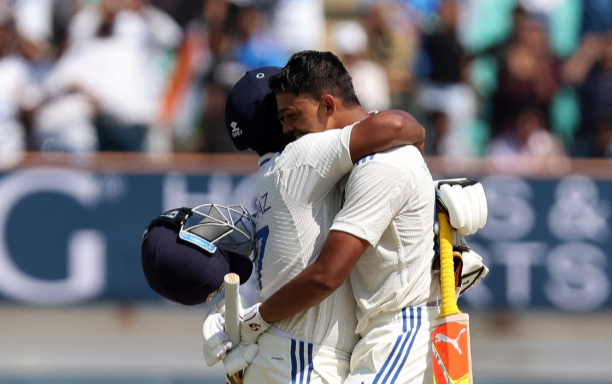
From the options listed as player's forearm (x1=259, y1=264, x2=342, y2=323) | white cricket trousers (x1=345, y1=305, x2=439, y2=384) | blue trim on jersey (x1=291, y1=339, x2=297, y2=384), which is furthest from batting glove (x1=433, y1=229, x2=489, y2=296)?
blue trim on jersey (x1=291, y1=339, x2=297, y2=384)

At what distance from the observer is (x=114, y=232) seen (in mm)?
8383

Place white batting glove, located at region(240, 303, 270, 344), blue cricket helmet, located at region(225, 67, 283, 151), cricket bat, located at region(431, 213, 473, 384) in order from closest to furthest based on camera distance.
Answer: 1. cricket bat, located at region(431, 213, 473, 384)
2. white batting glove, located at region(240, 303, 270, 344)
3. blue cricket helmet, located at region(225, 67, 283, 151)

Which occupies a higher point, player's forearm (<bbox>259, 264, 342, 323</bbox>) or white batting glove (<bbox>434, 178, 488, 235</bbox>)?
white batting glove (<bbox>434, 178, 488, 235</bbox>)

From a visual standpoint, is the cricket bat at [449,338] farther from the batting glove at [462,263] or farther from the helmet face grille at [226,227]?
the helmet face grille at [226,227]

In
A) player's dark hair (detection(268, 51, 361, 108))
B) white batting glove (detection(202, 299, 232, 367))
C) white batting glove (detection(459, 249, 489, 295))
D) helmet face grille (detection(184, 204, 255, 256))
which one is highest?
player's dark hair (detection(268, 51, 361, 108))

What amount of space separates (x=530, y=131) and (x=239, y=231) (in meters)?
6.41

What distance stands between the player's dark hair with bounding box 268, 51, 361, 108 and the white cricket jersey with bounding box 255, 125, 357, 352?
0.16m

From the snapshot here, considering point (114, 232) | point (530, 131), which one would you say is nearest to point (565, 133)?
point (530, 131)

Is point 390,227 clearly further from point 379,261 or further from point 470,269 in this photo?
point 470,269

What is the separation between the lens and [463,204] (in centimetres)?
326

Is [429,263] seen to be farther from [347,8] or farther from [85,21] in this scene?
[347,8]

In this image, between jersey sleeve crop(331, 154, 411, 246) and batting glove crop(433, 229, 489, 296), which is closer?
jersey sleeve crop(331, 154, 411, 246)

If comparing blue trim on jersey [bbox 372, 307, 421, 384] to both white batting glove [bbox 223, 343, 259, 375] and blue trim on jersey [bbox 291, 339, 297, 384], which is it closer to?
blue trim on jersey [bbox 291, 339, 297, 384]

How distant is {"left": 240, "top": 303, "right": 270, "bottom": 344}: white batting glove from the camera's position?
3.31 meters
